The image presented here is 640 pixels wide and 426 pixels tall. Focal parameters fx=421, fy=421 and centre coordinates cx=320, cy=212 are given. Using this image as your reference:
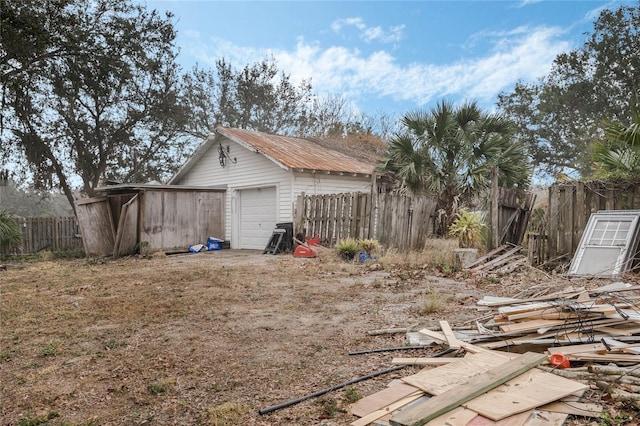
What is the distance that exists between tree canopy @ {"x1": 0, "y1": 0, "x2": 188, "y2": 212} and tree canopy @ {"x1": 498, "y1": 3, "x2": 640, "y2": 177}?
1899 cm

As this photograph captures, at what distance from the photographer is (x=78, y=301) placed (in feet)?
19.0

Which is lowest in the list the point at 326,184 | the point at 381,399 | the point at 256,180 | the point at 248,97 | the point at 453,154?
the point at 381,399

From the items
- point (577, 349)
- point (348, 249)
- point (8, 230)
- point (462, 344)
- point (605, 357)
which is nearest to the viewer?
point (605, 357)

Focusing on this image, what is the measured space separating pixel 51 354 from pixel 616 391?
4.16 meters

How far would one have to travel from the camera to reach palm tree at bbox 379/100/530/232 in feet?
38.4

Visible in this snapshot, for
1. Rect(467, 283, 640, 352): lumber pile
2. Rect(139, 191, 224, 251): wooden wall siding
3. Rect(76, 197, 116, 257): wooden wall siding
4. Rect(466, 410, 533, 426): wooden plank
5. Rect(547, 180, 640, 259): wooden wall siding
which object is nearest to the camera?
Rect(466, 410, 533, 426): wooden plank

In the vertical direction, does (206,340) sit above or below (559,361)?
below

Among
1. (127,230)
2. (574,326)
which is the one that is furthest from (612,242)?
(127,230)

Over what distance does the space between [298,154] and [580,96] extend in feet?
57.5

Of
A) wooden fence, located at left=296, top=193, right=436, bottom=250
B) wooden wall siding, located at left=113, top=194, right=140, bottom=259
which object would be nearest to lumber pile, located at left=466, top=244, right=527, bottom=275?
wooden fence, located at left=296, top=193, right=436, bottom=250

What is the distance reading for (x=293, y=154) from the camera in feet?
45.5

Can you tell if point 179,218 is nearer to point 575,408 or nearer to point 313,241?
point 313,241

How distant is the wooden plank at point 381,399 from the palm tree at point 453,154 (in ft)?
31.2

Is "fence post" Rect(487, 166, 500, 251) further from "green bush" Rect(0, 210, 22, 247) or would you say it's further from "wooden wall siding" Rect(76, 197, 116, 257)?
"green bush" Rect(0, 210, 22, 247)
